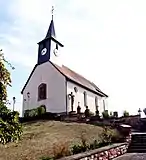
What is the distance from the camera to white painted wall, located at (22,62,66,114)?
29.6m

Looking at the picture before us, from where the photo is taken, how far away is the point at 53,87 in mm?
30719

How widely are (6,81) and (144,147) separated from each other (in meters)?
7.83

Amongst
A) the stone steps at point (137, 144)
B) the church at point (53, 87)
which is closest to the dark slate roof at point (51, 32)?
the church at point (53, 87)

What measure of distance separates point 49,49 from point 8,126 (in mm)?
27051

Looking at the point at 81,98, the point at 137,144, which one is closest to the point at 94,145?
the point at 137,144

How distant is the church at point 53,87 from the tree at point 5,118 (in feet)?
73.8

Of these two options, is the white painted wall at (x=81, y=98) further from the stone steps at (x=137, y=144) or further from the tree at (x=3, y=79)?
the tree at (x=3, y=79)

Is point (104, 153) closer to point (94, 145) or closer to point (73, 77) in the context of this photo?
point (94, 145)

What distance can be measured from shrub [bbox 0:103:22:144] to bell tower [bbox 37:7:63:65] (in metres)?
26.0

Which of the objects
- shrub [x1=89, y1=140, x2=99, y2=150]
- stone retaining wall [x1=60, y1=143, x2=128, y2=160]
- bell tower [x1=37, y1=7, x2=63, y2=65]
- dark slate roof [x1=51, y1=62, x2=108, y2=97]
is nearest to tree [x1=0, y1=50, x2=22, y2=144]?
stone retaining wall [x1=60, y1=143, x2=128, y2=160]

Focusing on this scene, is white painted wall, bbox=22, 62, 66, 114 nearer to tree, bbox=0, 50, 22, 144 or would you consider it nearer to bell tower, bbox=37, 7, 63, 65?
bell tower, bbox=37, 7, 63, 65

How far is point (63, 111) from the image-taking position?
2888 cm

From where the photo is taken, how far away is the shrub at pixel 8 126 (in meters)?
5.84

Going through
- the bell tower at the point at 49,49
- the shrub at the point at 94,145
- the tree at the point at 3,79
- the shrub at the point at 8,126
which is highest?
the bell tower at the point at 49,49
